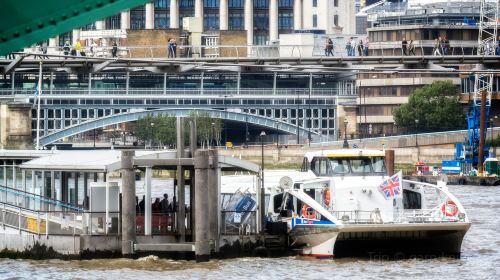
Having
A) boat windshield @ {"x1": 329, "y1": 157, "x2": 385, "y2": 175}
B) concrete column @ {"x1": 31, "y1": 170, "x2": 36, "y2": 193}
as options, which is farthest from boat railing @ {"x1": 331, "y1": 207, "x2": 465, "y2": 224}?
concrete column @ {"x1": 31, "y1": 170, "x2": 36, "y2": 193}

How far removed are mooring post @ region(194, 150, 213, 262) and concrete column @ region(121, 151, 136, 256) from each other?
4.81ft

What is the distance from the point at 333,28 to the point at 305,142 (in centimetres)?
5393

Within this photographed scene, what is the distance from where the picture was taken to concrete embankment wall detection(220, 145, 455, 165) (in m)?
123

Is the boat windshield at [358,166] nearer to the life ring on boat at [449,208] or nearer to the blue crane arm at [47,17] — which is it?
the life ring on boat at [449,208]

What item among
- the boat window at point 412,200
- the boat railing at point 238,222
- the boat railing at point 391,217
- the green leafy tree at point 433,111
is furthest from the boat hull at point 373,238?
the green leafy tree at point 433,111

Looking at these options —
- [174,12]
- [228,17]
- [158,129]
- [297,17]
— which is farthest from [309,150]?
[297,17]

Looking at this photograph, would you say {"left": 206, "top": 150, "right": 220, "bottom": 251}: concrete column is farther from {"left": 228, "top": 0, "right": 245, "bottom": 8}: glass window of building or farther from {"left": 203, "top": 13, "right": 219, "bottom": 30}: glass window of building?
{"left": 228, "top": 0, "right": 245, "bottom": 8}: glass window of building

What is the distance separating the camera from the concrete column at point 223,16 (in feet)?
643

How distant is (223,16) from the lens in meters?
198

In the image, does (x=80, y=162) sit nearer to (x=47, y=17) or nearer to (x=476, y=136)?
(x=47, y=17)

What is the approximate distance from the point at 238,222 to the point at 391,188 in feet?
13.6

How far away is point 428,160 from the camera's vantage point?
123m

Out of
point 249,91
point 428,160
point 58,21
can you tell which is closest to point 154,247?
point 58,21

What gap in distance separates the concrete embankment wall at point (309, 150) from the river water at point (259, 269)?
8398cm
